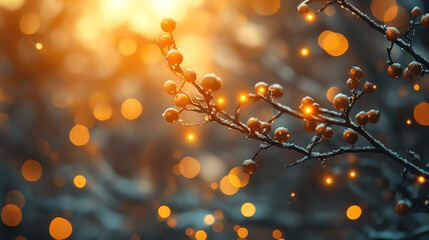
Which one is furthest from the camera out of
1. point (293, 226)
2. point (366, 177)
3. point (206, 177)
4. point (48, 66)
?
point (48, 66)

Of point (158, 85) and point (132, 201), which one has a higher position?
point (158, 85)

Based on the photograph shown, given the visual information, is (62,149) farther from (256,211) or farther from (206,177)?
(256,211)

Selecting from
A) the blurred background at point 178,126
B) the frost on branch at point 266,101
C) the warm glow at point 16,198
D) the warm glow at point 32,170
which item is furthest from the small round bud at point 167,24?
the warm glow at point 16,198

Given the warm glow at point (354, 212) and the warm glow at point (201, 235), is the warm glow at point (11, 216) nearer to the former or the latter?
the warm glow at point (201, 235)

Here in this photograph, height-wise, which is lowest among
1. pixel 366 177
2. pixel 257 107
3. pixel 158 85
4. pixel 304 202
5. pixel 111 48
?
pixel 304 202

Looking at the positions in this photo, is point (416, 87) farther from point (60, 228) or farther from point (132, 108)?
point (60, 228)

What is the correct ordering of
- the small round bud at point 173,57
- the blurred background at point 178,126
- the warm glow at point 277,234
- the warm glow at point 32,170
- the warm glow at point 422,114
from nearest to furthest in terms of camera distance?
the small round bud at point 173,57 < the warm glow at point 422,114 < the blurred background at point 178,126 < the warm glow at point 277,234 < the warm glow at point 32,170

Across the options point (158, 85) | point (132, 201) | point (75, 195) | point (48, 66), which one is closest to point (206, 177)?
point (132, 201)
